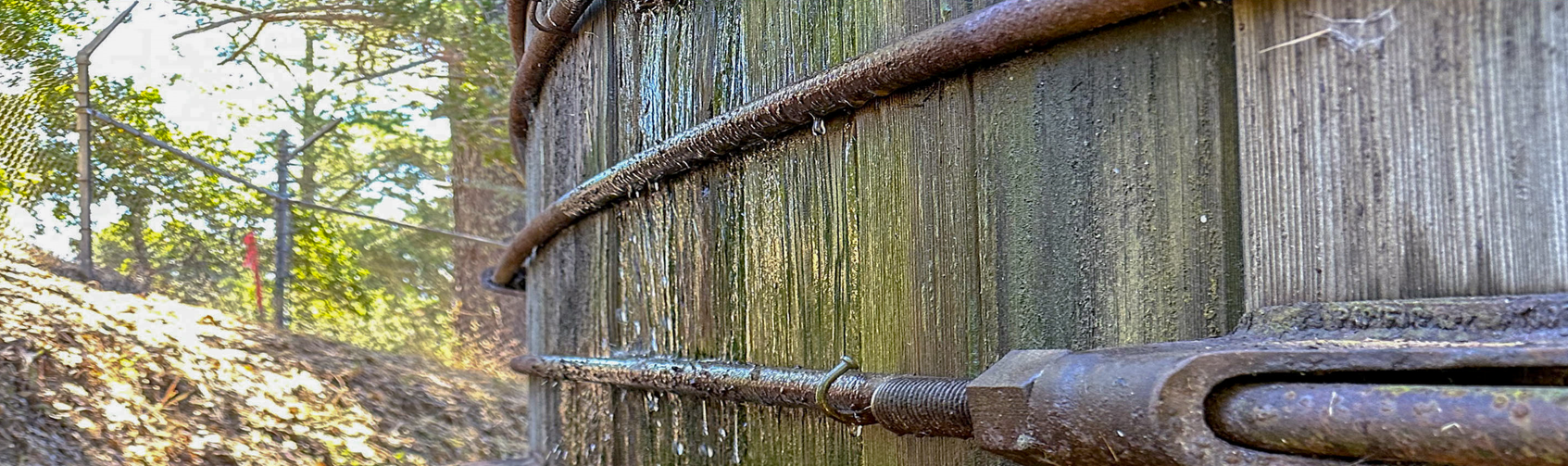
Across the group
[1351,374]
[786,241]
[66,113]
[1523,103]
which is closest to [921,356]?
[786,241]

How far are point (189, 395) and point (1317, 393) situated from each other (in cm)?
829

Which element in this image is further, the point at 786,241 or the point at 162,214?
the point at 162,214

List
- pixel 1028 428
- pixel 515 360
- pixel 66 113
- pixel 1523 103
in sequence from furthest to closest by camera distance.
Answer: pixel 66 113 → pixel 515 360 → pixel 1028 428 → pixel 1523 103

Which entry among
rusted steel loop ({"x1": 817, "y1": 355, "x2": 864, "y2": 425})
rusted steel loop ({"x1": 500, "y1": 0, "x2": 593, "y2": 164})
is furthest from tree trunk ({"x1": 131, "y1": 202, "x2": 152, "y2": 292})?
rusted steel loop ({"x1": 817, "y1": 355, "x2": 864, "y2": 425})

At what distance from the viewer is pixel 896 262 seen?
1728 millimetres

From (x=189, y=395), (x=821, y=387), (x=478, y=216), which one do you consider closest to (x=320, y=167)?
(x=478, y=216)

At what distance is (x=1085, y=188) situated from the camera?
1339 millimetres

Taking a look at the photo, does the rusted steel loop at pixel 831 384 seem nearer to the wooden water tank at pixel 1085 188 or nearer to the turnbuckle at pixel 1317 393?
the wooden water tank at pixel 1085 188

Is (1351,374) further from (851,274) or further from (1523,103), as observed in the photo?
(851,274)

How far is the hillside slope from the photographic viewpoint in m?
7.07

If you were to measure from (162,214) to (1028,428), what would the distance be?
12.4 meters

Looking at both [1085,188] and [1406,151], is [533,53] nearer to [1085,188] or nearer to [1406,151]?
[1085,188]

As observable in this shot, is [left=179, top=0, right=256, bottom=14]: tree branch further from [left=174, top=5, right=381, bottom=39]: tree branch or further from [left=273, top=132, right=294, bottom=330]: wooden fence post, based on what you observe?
[left=273, top=132, right=294, bottom=330]: wooden fence post

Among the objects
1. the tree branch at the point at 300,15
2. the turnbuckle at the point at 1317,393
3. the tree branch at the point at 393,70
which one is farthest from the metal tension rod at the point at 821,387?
the tree branch at the point at 393,70
